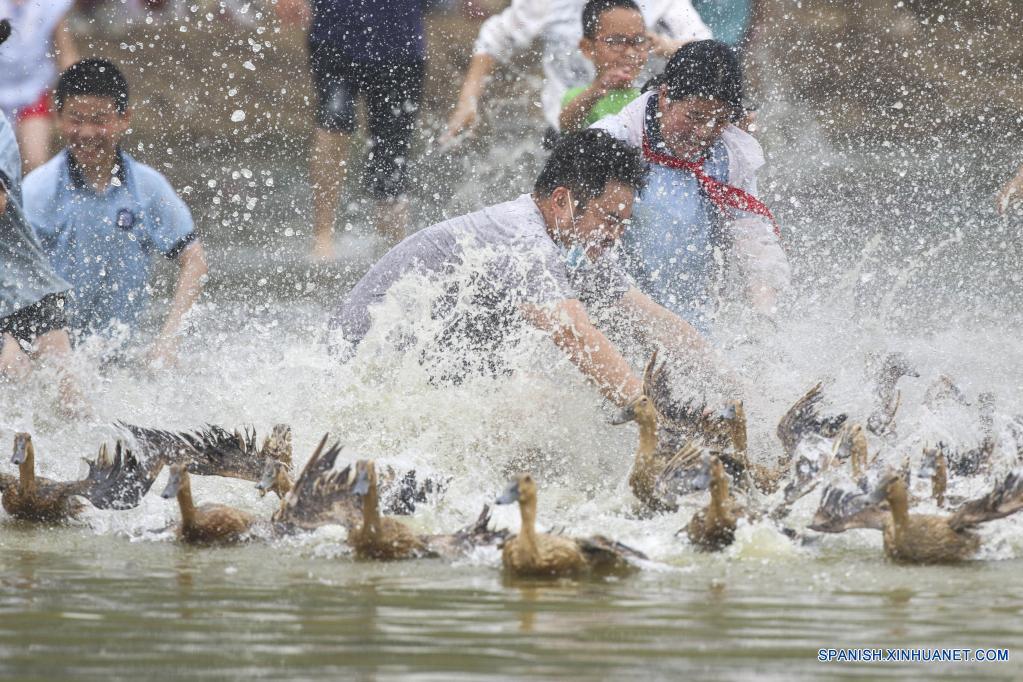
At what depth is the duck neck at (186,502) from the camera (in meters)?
6.63

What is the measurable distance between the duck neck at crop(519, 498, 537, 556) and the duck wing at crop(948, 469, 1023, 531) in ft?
4.61

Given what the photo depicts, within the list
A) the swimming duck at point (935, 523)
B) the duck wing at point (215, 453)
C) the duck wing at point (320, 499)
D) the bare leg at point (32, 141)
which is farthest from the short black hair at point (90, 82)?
the swimming duck at point (935, 523)

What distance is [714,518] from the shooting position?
20.7ft

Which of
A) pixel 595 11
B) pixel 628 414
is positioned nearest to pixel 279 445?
pixel 628 414

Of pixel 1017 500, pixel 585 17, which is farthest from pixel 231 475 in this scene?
pixel 585 17

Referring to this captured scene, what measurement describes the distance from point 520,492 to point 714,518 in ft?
2.30

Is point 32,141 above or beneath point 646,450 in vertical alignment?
above

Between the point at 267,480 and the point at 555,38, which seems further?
the point at 555,38

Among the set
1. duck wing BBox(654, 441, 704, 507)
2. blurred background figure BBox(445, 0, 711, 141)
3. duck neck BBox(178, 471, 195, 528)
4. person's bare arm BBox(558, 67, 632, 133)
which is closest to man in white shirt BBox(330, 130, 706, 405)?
duck wing BBox(654, 441, 704, 507)

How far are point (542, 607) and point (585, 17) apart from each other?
6208mm

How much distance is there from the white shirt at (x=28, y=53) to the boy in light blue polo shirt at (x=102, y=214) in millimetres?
1525

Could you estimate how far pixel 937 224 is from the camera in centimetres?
1416

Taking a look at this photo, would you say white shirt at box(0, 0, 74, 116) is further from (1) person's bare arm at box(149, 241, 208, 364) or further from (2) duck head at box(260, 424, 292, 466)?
(2) duck head at box(260, 424, 292, 466)

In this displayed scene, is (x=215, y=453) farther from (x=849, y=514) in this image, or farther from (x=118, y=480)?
(x=849, y=514)
